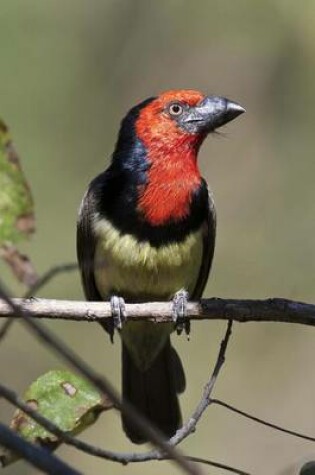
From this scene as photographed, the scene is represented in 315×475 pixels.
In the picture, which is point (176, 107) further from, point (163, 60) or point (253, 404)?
point (163, 60)

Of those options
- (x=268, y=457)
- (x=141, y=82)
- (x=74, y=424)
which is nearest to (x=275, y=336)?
(x=268, y=457)

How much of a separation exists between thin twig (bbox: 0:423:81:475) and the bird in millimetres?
2180

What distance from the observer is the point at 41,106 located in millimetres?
7570

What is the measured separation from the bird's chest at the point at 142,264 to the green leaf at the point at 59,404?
1.49 m

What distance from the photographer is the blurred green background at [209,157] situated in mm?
6150

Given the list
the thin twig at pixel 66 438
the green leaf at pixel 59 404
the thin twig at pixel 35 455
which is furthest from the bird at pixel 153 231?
the thin twig at pixel 35 455

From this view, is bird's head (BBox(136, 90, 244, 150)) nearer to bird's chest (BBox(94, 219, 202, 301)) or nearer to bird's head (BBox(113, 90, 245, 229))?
bird's head (BBox(113, 90, 245, 229))

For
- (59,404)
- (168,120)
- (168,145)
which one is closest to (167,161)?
(168,145)

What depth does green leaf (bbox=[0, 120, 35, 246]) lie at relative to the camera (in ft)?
8.04

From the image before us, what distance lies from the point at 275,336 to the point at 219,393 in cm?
53

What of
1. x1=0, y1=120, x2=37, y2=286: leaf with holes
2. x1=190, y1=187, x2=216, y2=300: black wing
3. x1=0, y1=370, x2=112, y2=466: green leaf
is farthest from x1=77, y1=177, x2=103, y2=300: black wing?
x1=0, y1=120, x2=37, y2=286: leaf with holes

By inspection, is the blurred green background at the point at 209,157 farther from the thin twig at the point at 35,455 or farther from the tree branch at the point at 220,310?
the thin twig at the point at 35,455

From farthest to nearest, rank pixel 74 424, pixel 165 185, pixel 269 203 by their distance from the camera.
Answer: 1. pixel 269 203
2. pixel 165 185
3. pixel 74 424

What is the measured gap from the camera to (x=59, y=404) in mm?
2664
